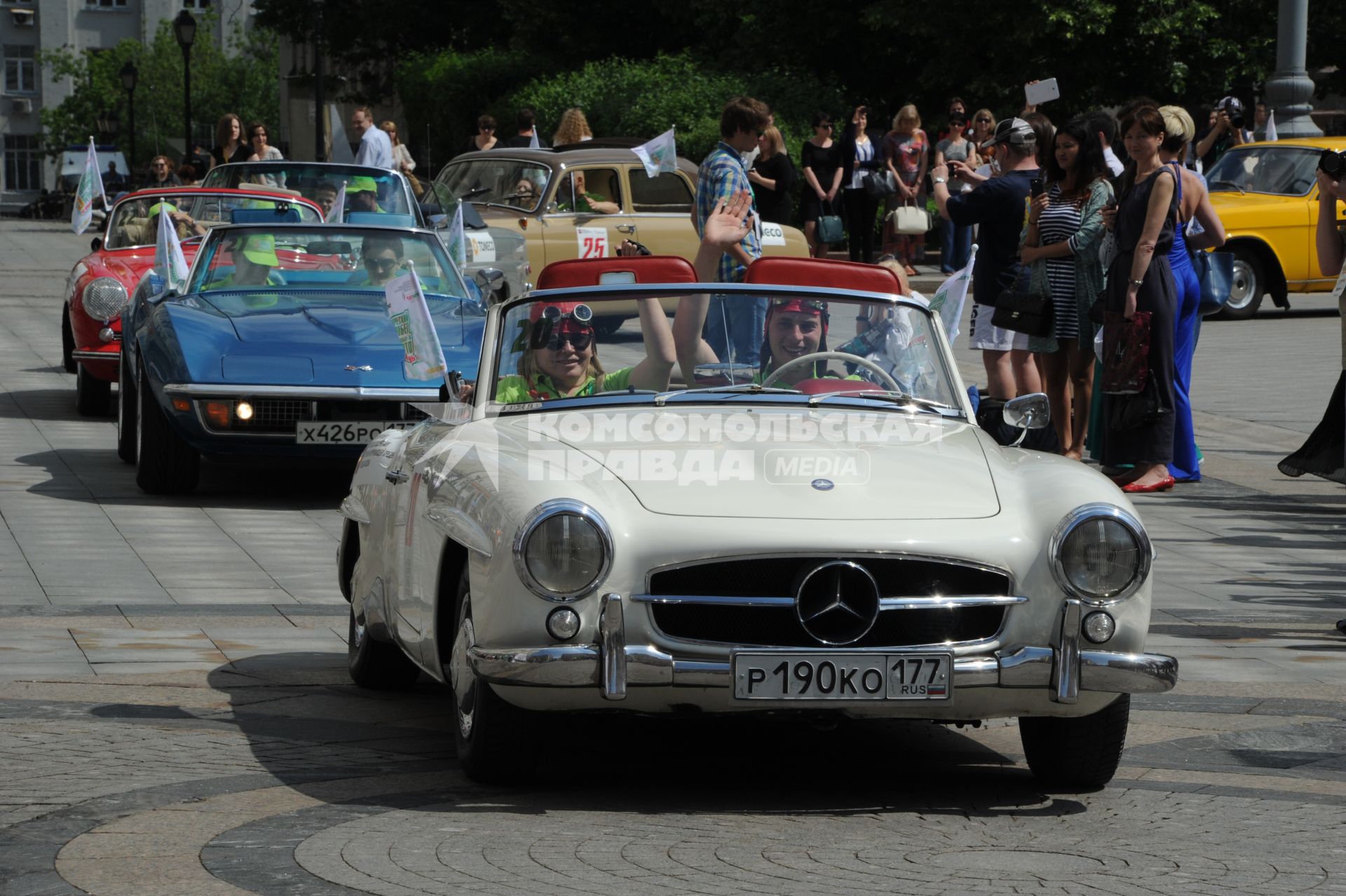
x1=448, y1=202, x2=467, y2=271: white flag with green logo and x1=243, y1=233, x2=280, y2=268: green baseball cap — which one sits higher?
x1=243, y1=233, x2=280, y2=268: green baseball cap

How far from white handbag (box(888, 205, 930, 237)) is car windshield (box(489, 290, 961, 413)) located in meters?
14.5

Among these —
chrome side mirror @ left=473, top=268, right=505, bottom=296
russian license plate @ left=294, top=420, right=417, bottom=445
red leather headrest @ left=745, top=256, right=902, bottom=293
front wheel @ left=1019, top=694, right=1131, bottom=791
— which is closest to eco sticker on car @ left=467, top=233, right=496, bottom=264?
russian license plate @ left=294, top=420, right=417, bottom=445

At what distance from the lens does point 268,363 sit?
35.9 feet

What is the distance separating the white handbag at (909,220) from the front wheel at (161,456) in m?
11.0

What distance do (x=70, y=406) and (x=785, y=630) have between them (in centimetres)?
1092

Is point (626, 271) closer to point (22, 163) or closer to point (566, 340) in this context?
point (566, 340)

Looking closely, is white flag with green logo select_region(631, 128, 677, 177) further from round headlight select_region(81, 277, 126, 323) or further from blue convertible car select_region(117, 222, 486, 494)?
blue convertible car select_region(117, 222, 486, 494)

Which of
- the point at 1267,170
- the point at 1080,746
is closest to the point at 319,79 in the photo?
the point at 1267,170

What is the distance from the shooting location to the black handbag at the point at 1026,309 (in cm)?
1181

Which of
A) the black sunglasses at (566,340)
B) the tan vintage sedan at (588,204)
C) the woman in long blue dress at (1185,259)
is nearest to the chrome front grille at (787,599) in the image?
the black sunglasses at (566,340)

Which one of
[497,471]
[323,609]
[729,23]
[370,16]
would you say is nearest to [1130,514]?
[497,471]

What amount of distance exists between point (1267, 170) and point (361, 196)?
32.9 feet

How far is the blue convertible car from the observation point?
35.5 feet

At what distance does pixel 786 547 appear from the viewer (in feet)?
17.0
